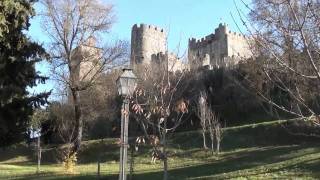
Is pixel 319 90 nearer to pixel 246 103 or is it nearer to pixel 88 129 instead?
pixel 246 103

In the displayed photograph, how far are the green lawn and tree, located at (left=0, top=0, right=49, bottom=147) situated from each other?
457 centimetres

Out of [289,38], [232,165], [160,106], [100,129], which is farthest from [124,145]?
[100,129]

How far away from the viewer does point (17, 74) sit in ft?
66.6

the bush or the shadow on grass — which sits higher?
the bush

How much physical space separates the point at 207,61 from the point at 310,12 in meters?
65.9

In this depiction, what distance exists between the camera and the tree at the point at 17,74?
757 inches

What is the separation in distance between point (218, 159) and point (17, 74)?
1366cm

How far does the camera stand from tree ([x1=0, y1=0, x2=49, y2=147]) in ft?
63.1

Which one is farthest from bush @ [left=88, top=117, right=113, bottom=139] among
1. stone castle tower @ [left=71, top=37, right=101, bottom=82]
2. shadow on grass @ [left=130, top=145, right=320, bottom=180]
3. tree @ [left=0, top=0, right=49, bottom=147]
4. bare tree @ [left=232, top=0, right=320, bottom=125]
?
bare tree @ [left=232, top=0, right=320, bottom=125]

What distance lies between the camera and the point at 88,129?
56.1 metres

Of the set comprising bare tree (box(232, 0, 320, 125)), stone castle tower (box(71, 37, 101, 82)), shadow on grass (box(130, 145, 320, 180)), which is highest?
stone castle tower (box(71, 37, 101, 82))

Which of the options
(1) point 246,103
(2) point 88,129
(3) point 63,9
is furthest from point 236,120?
(3) point 63,9

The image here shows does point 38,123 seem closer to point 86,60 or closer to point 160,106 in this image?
point 86,60

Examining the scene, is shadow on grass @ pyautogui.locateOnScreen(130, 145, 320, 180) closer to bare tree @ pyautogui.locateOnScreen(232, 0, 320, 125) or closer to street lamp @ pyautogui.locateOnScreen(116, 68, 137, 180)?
street lamp @ pyautogui.locateOnScreen(116, 68, 137, 180)
